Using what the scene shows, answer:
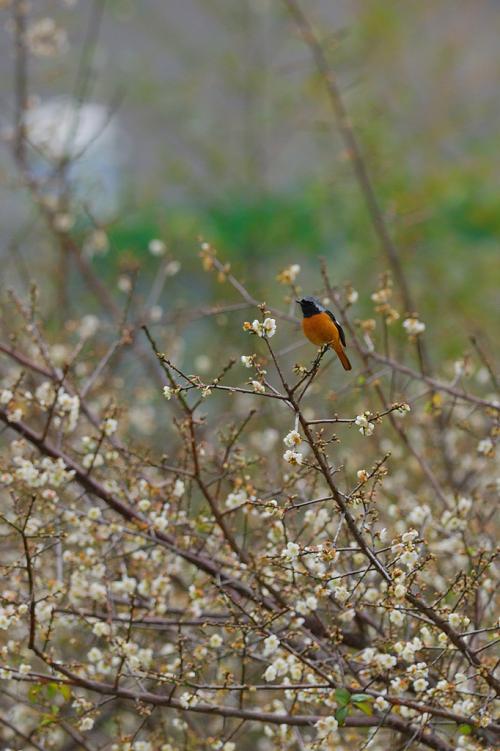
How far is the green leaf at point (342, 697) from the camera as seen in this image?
228 cm

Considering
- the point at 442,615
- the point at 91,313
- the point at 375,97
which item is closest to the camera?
the point at 442,615

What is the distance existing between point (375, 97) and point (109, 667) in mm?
6507

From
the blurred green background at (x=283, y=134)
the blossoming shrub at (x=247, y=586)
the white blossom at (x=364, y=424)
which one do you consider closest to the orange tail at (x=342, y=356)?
the blossoming shrub at (x=247, y=586)

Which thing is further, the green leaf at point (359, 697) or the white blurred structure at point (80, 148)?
the white blurred structure at point (80, 148)

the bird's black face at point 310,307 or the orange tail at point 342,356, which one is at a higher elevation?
the bird's black face at point 310,307

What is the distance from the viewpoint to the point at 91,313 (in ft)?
25.2

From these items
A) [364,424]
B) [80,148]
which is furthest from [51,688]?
[80,148]

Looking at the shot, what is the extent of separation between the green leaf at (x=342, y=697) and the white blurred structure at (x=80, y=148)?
2933 millimetres

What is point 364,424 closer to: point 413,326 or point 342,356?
point 342,356

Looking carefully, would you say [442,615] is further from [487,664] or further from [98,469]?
[98,469]

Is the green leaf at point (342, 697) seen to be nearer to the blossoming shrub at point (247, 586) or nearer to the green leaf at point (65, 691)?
the blossoming shrub at point (247, 586)

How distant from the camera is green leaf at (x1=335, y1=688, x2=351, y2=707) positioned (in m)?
2.28

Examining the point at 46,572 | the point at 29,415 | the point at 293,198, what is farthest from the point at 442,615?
the point at 293,198

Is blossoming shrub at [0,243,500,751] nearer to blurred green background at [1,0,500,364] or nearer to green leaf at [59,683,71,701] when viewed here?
green leaf at [59,683,71,701]
